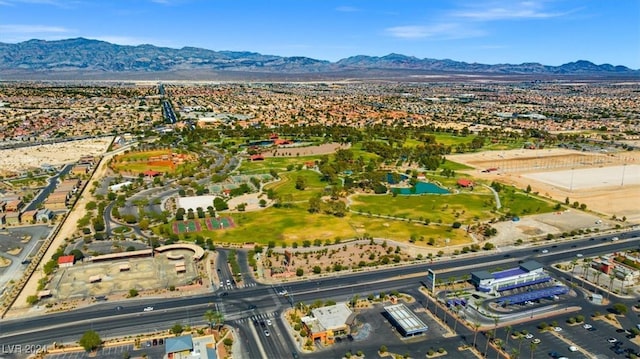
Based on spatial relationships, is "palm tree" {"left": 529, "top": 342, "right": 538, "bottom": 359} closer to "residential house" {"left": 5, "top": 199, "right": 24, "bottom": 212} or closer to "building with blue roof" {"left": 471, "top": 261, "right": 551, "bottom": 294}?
"building with blue roof" {"left": 471, "top": 261, "right": 551, "bottom": 294}

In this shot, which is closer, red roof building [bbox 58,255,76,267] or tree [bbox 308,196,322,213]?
red roof building [bbox 58,255,76,267]

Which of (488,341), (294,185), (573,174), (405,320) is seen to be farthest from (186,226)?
(573,174)

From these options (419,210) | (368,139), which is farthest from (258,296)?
(368,139)

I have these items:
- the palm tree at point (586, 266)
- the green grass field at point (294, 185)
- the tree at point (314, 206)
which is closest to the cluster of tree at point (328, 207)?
the tree at point (314, 206)

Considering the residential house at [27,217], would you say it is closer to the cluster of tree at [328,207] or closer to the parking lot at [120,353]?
the parking lot at [120,353]

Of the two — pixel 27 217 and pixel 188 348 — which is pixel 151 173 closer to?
pixel 27 217

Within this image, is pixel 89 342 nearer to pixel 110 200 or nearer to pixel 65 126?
pixel 110 200

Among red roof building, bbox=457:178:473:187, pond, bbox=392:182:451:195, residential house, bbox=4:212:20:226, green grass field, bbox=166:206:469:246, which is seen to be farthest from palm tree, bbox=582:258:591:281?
residential house, bbox=4:212:20:226
